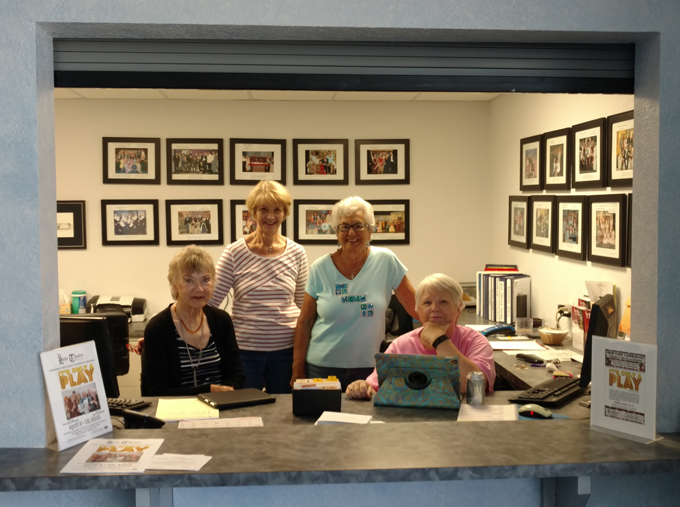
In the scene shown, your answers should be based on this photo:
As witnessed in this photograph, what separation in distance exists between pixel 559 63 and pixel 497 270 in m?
Answer: 3.13

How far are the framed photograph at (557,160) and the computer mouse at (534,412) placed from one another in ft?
6.71

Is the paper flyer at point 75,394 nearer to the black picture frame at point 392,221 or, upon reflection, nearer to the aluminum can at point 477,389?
the aluminum can at point 477,389

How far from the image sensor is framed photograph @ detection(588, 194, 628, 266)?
3350 millimetres

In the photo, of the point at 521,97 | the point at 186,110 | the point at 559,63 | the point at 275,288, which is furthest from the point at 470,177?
the point at 559,63

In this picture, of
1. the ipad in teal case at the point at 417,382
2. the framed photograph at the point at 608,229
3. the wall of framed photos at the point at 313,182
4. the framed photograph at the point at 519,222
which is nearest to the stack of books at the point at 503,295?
the framed photograph at the point at 519,222

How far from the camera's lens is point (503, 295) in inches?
181

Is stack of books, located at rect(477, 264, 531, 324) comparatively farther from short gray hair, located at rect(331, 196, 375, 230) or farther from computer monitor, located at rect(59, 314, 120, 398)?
computer monitor, located at rect(59, 314, 120, 398)

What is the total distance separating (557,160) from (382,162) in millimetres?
1826

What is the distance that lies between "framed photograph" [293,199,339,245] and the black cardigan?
9.00 feet

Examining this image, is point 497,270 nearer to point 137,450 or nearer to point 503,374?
point 503,374

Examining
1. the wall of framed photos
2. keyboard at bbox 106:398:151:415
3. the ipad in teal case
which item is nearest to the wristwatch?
the ipad in teal case

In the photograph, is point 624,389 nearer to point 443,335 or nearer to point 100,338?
point 443,335

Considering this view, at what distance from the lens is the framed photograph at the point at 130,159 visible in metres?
5.52

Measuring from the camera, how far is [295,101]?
18.4ft
